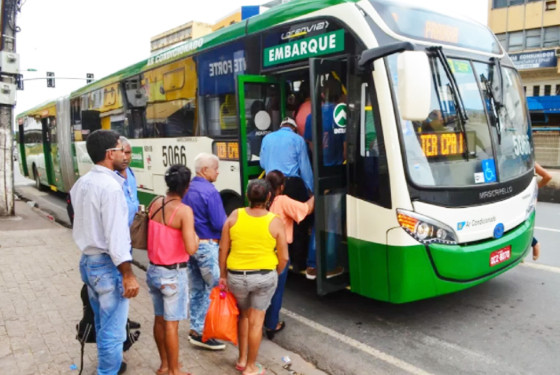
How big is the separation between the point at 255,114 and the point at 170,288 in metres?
2.80

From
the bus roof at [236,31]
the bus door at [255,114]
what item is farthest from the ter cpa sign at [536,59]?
the bus door at [255,114]

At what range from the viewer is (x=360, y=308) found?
5316mm

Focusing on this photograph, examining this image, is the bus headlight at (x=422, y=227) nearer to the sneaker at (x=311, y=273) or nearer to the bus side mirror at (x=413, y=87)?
the bus side mirror at (x=413, y=87)

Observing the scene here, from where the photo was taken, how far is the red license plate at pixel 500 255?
4.71m

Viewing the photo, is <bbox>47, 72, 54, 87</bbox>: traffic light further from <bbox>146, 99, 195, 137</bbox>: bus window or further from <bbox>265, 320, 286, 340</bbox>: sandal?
<bbox>265, 320, 286, 340</bbox>: sandal

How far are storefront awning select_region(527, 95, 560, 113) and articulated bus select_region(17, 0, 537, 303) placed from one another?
25.0 m

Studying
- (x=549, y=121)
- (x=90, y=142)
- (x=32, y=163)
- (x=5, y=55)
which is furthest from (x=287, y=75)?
(x=549, y=121)

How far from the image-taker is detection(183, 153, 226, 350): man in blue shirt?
398cm

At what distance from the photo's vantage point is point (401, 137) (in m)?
4.31

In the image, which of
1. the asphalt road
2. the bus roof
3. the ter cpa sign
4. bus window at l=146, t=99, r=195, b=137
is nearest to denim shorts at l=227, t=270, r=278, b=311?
the asphalt road

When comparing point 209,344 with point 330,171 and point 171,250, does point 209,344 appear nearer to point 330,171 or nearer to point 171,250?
point 171,250

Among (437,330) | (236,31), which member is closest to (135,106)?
(236,31)

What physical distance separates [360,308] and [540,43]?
36193 millimetres

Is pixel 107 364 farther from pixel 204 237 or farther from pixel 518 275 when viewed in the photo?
pixel 518 275
